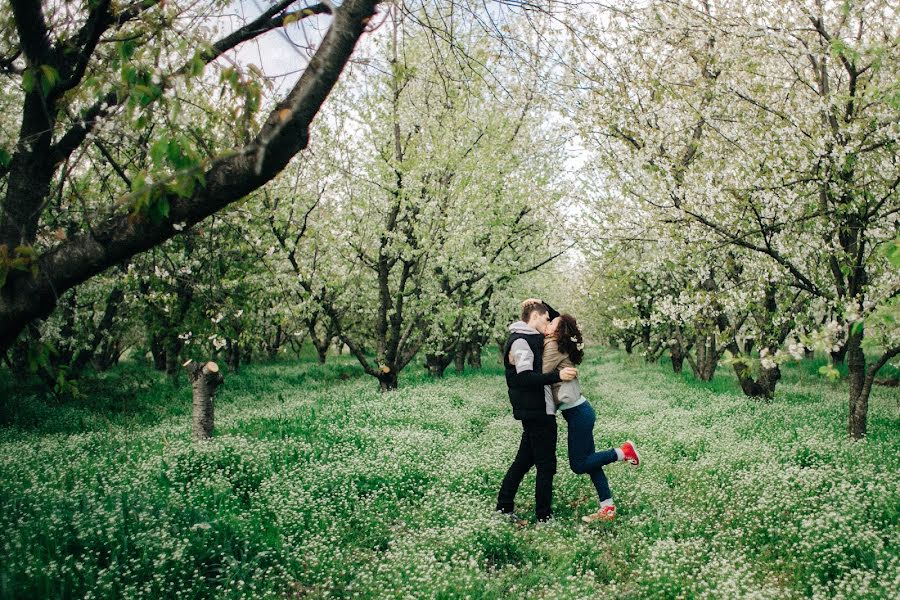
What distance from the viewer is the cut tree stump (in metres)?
10.7

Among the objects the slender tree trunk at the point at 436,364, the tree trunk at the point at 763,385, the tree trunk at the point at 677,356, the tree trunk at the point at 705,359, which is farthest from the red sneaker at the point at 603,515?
the tree trunk at the point at 677,356

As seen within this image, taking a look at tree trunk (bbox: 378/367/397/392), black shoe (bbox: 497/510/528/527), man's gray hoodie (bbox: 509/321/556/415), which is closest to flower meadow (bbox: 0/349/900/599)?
black shoe (bbox: 497/510/528/527)

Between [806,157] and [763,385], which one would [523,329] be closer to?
[806,157]

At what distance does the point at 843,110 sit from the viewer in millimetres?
9719

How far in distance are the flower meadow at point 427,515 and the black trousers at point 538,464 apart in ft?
1.19

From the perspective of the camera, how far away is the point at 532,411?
7059 mm

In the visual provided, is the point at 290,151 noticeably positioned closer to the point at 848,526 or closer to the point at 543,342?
the point at 543,342

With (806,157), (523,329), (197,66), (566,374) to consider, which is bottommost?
(566,374)

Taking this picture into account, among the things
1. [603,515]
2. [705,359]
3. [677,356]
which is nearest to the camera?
[603,515]

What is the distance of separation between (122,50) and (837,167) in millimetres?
10069

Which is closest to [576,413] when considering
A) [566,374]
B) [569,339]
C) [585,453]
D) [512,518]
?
[585,453]

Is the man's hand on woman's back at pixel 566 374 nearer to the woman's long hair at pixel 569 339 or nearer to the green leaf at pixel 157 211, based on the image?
the woman's long hair at pixel 569 339

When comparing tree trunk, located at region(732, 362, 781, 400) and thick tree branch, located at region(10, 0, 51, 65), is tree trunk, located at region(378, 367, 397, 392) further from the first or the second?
thick tree branch, located at region(10, 0, 51, 65)

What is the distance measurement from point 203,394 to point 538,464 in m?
6.78
